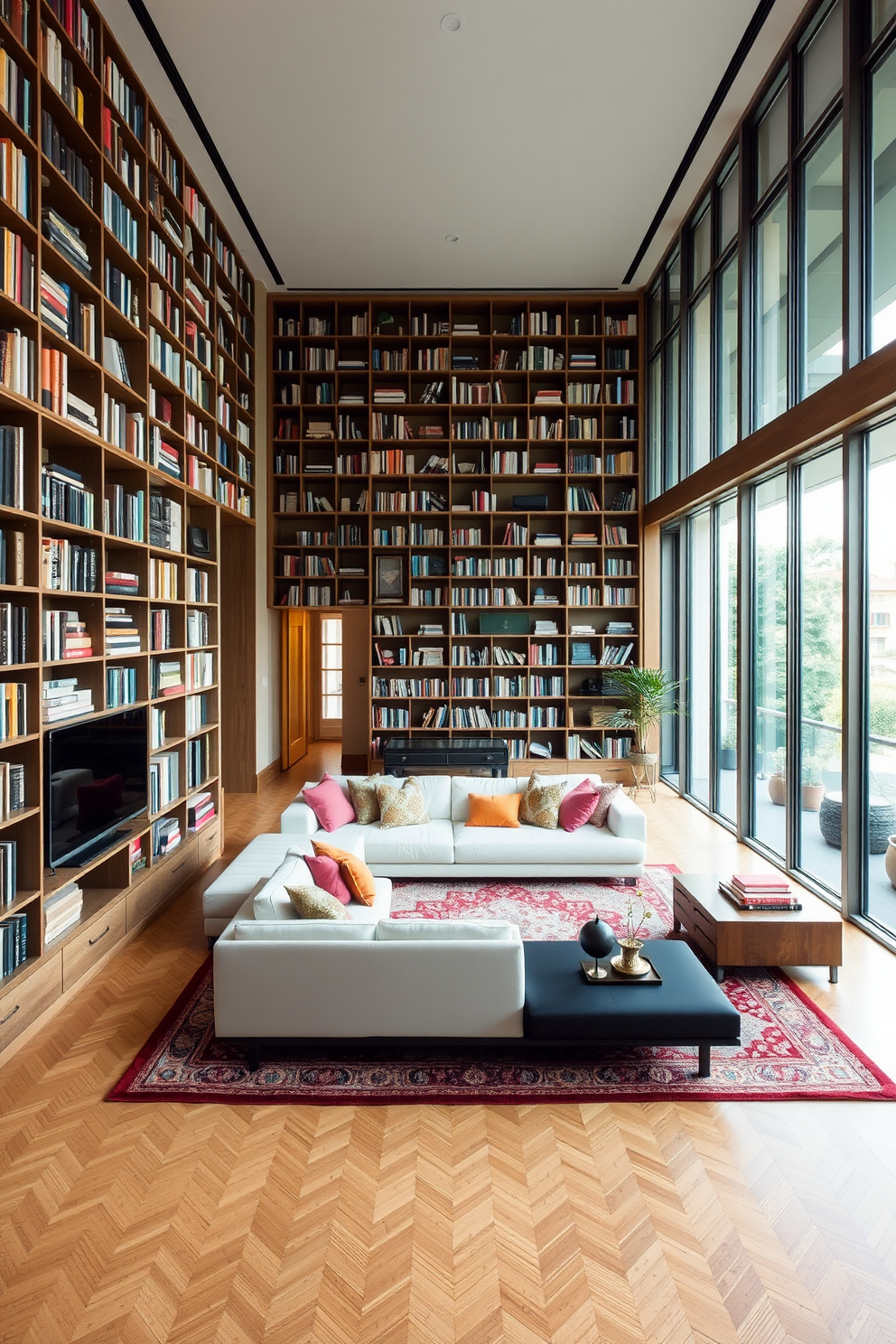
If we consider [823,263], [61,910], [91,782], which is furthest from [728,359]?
[61,910]

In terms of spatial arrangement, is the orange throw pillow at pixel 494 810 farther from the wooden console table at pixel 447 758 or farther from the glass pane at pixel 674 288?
the glass pane at pixel 674 288

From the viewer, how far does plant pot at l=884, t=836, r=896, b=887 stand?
4.05 m

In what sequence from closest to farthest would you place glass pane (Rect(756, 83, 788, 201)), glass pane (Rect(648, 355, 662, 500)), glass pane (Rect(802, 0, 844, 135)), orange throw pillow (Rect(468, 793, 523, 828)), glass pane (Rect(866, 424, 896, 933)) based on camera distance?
glass pane (Rect(866, 424, 896, 933))
glass pane (Rect(802, 0, 844, 135))
glass pane (Rect(756, 83, 788, 201))
orange throw pillow (Rect(468, 793, 523, 828))
glass pane (Rect(648, 355, 662, 500))

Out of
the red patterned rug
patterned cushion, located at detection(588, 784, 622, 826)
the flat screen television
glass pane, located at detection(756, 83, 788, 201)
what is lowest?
the red patterned rug

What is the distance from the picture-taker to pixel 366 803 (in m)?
5.30

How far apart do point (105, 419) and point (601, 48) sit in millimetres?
3737

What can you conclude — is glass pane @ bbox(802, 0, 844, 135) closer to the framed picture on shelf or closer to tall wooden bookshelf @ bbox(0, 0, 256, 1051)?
tall wooden bookshelf @ bbox(0, 0, 256, 1051)

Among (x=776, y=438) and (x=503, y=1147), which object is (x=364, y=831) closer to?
(x=503, y=1147)

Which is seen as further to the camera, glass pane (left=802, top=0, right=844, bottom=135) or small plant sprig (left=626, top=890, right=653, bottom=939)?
small plant sprig (left=626, top=890, right=653, bottom=939)

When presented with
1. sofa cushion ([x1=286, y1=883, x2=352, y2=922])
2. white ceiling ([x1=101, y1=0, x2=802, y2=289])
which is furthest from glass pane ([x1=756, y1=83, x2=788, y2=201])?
sofa cushion ([x1=286, y1=883, x2=352, y2=922])

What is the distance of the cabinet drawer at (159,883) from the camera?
4250mm

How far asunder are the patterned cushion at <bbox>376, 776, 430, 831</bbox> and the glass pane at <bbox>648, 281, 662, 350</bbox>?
5.59m

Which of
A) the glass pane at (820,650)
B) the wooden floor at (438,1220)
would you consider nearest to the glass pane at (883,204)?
the glass pane at (820,650)

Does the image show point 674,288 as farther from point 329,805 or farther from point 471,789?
point 329,805
